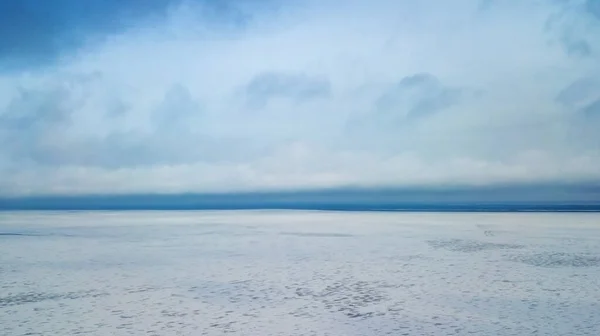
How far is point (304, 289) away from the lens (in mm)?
10406

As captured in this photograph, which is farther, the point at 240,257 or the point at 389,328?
the point at 240,257

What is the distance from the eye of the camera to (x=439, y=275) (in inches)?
467

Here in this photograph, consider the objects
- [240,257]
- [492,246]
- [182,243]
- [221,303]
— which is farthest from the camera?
[182,243]

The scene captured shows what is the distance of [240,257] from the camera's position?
49.6 ft

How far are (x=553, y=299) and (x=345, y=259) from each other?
20.7 feet

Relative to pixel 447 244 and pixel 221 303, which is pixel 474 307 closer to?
pixel 221 303

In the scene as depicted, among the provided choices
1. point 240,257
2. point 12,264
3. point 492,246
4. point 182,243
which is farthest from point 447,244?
point 12,264

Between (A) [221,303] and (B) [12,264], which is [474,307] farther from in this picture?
(B) [12,264]

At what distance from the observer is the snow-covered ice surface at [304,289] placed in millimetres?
7867

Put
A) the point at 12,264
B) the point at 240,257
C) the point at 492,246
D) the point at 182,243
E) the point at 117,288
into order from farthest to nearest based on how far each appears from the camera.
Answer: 1. the point at 182,243
2. the point at 492,246
3. the point at 240,257
4. the point at 12,264
5. the point at 117,288

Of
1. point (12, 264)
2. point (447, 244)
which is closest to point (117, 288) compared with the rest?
→ point (12, 264)

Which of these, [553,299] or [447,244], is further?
[447,244]

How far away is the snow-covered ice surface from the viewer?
25.8 feet

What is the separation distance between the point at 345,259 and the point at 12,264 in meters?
10.0
